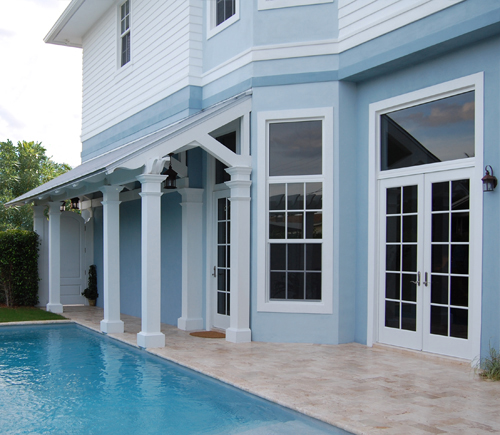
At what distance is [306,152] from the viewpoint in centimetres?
815

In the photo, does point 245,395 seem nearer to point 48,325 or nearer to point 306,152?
point 306,152

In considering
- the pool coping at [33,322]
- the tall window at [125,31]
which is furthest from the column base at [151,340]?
the tall window at [125,31]

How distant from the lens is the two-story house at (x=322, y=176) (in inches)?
256

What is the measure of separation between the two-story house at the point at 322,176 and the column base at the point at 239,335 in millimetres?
33

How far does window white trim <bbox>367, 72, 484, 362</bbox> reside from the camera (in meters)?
6.27

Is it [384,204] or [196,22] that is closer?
[384,204]

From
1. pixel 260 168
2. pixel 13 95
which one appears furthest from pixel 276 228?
pixel 13 95

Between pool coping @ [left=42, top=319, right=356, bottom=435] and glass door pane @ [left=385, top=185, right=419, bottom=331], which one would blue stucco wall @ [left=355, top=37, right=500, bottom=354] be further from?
pool coping @ [left=42, top=319, right=356, bottom=435]

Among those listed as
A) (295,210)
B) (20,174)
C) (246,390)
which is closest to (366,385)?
(246,390)

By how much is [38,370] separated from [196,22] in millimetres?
6187

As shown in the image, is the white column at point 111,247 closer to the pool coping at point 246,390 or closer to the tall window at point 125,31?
the pool coping at point 246,390

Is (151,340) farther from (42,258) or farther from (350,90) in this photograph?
(42,258)

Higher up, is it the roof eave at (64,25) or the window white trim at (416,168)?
the roof eave at (64,25)

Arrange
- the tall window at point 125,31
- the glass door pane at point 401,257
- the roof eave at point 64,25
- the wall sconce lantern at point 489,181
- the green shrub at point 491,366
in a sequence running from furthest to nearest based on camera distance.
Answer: the roof eave at point 64,25 < the tall window at point 125,31 < the glass door pane at point 401,257 < the wall sconce lantern at point 489,181 < the green shrub at point 491,366
